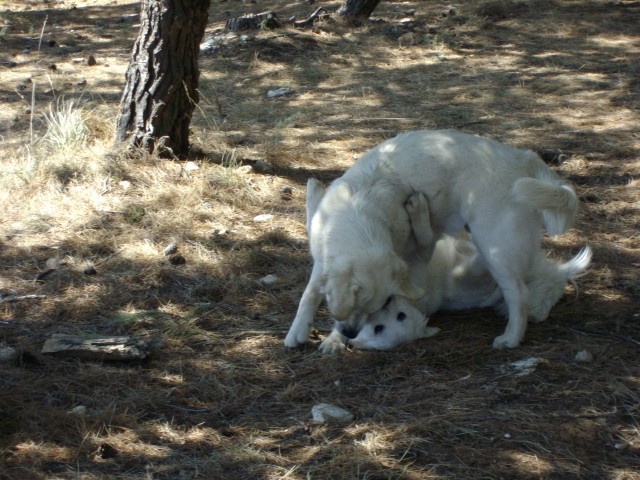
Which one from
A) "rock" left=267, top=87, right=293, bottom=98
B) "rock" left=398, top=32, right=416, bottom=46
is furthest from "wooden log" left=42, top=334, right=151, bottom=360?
"rock" left=398, top=32, right=416, bottom=46

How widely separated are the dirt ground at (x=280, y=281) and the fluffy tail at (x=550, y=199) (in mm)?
641

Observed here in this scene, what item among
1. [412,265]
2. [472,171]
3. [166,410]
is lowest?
[166,410]

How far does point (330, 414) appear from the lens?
4.02m

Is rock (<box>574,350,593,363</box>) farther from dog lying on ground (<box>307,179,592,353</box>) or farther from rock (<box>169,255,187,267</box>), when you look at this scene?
rock (<box>169,255,187,267</box>)

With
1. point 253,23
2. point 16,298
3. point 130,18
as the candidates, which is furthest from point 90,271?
point 130,18

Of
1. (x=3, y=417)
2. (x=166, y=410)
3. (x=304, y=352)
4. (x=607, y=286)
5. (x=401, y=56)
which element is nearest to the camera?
(x=3, y=417)

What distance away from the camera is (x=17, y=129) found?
8414mm

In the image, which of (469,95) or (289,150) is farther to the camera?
(469,95)

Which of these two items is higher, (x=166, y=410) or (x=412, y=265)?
(x=412, y=265)

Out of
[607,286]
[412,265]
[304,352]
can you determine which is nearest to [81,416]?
[304,352]

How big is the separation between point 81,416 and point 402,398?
1558 millimetres

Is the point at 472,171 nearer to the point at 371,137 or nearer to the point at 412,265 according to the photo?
the point at 412,265

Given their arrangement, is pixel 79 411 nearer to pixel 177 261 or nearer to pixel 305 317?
pixel 305 317

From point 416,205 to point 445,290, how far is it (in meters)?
0.77
